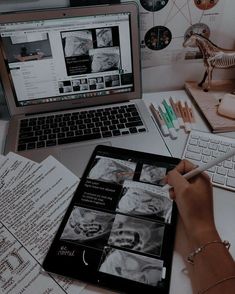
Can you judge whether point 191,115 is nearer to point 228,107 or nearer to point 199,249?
point 228,107

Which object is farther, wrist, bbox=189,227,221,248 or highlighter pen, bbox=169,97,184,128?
highlighter pen, bbox=169,97,184,128

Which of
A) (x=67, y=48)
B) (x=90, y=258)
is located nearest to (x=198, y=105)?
(x=67, y=48)

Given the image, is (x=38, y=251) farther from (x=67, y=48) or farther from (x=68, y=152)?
(x=67, y=48)

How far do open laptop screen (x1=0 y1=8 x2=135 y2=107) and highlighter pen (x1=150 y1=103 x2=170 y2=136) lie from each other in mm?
95

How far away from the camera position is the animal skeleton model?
2.67 ft

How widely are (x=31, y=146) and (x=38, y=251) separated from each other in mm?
281

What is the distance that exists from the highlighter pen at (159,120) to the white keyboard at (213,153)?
0.22ft

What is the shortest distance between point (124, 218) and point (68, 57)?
0.44 metres

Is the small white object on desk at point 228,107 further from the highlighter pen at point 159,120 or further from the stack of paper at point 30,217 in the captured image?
the stack of paper at point 30,217

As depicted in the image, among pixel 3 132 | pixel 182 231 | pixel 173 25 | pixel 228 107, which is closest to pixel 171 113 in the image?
pixel 228 107

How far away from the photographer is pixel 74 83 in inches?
31.0

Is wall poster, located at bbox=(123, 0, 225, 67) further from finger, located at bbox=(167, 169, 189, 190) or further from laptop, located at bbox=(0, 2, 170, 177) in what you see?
finger, located at bbox=(167, 169, 189, 190)

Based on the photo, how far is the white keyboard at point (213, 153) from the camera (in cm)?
62

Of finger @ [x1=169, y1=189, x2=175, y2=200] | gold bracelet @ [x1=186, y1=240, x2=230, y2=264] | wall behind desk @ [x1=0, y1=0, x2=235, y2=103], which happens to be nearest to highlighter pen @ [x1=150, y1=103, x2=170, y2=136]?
wall behind desk @ [x1=0, y1=0, x2=235, y2=103]
